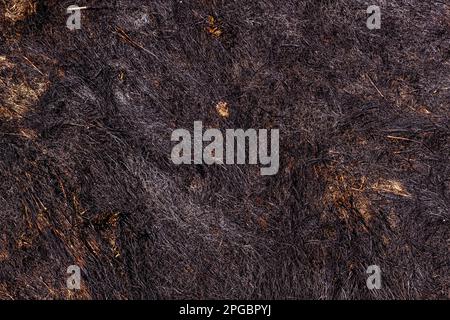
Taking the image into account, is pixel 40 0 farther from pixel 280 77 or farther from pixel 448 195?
pixel 448 195

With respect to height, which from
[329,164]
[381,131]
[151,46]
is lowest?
[329,164]

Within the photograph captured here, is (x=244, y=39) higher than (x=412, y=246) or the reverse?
higher

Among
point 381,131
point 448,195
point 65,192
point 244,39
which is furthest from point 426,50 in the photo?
point 65,192

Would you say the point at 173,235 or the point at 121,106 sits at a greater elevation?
the point at 121,106

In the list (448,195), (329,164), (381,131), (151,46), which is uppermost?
Result: (151,46)

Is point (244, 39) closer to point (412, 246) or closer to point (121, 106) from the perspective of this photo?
point (121, 106)

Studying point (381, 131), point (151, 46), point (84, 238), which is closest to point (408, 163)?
point (381, 131)
